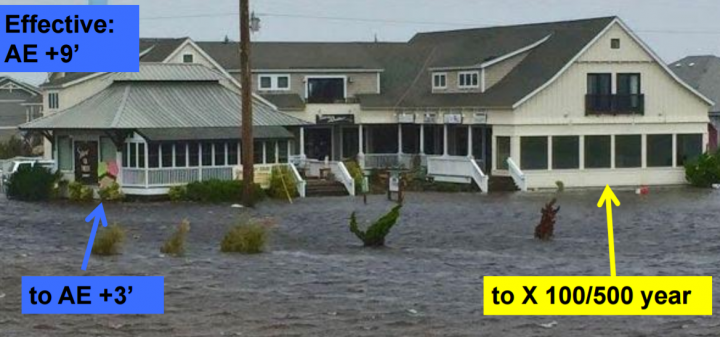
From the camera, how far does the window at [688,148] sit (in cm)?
6875

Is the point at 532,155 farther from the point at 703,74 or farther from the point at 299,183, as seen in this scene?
the point at 703,74

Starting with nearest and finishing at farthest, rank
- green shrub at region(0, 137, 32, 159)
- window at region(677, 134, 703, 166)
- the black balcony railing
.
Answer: the black balcony railing < window at region(677, 134, 703, 166) < green shrub at region(0, 137, 32, 159)

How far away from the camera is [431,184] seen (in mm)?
66500

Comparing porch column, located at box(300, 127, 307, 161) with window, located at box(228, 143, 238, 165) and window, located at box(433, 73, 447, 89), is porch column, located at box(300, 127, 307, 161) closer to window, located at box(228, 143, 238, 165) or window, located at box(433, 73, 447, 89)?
window, located at box(433, 73, 447, 89)

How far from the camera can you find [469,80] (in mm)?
71938

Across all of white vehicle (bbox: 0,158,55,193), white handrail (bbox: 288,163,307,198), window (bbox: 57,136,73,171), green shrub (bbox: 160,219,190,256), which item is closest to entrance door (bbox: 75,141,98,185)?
window (bbox: 57,136,73,171)

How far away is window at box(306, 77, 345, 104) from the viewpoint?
76625 mm

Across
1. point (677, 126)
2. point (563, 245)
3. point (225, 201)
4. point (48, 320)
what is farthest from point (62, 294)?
point (677, 126)

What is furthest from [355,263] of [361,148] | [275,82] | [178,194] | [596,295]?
[275,82]

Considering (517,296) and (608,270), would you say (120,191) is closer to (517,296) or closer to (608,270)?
(608,270)

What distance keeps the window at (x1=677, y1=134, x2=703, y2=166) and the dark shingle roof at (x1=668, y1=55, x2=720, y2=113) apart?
19159 millimetres

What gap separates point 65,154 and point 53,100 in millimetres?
10788

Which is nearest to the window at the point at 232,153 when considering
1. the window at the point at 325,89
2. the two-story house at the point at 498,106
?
the two-story house at the point at 498,106

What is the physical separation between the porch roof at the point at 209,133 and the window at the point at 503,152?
10.4m
